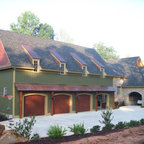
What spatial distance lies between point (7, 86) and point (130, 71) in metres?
24.9

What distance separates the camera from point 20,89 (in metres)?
20.7

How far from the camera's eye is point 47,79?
24.2 meters

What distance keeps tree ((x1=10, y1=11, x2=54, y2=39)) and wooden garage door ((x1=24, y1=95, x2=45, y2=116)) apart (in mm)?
36496

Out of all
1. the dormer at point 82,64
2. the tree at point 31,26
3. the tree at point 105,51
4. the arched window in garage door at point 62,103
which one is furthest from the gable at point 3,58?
the tree at point 105,51

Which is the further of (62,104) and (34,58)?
(62,104)

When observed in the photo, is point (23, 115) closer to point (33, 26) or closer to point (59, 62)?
point (59, 62)

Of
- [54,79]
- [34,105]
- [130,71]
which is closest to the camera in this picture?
[34,105]

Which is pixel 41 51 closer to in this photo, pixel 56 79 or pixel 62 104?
pixel 56 79

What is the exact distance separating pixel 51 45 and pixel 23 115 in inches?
440

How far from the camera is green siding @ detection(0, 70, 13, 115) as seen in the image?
21.7 metres

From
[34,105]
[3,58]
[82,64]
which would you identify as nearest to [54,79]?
[34,105]

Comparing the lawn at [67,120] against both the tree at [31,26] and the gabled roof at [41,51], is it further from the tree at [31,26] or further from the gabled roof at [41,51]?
the tree at [31,26]

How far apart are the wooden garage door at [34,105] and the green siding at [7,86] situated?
1611 millimetres

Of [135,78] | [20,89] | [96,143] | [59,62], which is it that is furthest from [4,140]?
[135,78]
